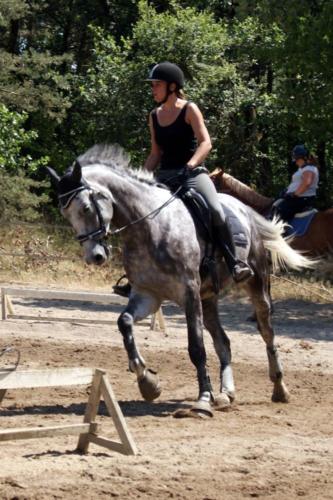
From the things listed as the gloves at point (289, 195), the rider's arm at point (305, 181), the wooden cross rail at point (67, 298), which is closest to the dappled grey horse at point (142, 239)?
the wooden cross rail at point (67, 298)

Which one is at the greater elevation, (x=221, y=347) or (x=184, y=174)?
(x=184, y=174)

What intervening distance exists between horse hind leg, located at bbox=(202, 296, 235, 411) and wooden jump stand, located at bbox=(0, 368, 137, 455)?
219cm

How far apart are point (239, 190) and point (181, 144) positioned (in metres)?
7.74

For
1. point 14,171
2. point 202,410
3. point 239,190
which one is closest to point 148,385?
point 202,410

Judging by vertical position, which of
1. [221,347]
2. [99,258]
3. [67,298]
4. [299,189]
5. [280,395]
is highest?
[99,258]

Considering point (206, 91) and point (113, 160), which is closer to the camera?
point (113, 160)

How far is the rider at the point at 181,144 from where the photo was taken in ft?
31.0

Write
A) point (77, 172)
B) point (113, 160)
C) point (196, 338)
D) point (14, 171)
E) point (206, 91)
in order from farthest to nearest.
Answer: point (14, 171)
point (206, 91)
point (113, 160)
point (196, 338)
point (77, 172)

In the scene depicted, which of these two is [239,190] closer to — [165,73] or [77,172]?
[165,73]

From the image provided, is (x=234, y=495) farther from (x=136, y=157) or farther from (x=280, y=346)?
(x=136, y=157)

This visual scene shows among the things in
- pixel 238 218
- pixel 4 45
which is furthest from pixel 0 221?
pixel 238 218

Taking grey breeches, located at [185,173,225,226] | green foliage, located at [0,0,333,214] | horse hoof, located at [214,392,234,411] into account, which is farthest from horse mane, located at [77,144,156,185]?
green foliage, located at [0,0,333,214]

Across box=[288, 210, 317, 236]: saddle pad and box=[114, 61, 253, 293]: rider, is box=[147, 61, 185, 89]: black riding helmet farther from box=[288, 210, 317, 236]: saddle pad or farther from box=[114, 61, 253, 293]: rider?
box=[288, 210, 317, 236]: saddle pad

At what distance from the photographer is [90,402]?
760 centimetres
